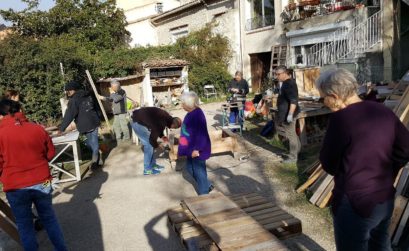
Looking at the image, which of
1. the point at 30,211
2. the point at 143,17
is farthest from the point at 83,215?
the point at 143,17

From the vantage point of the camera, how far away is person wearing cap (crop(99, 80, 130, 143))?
31.4 feet

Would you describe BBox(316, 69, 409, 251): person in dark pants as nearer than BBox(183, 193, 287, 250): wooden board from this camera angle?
Yes

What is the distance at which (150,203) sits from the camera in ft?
19.1

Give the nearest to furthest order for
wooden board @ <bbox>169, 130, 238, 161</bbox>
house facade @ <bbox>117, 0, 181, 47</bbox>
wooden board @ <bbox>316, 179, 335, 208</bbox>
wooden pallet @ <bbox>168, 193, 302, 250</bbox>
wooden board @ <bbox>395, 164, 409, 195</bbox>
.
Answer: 1. wooden pallet @ <bbox>168, 193, 302, 250</bbox>
2. wooden board @ <bbox>395, 164, 409, 195</bbox>
3. wooden board @ <bbox>316, 179, 335, 208</bbox>
4. wooden board @ <bbox>169, 130, 238, 161</bbox>
5. house facade @ <bbox>117, 0, 181, 47</bbox>

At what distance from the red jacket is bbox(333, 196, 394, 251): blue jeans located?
2.92m

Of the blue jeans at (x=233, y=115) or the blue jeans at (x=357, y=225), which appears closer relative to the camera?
the blue jeans at (x=357, y=225)

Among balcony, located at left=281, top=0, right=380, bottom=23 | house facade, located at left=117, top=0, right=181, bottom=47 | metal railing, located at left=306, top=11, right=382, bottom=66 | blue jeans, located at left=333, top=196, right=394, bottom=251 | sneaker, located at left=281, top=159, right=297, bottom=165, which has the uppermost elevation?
house facade, located at left=117, top=0, right=181, bottom=47

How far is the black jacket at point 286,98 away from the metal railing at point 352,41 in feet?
22.7

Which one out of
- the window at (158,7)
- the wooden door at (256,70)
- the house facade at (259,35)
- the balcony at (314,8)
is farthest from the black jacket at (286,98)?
the window at (158,7)

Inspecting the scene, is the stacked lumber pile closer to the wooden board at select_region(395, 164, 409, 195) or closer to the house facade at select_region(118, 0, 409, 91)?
the wooden board at select_region(395, 164, 409, 195)

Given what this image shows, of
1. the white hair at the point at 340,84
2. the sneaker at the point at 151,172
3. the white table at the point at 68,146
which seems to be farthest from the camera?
the sneaker at the point at 151,172

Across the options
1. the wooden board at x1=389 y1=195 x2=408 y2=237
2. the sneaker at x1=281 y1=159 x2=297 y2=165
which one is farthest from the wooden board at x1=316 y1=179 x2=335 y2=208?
the sneaker at x1=281 y1=159 x2=297 y2=165

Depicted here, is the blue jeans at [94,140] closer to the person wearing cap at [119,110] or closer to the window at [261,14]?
the person wearing cap at [119,110]

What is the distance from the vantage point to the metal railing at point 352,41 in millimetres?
12548
